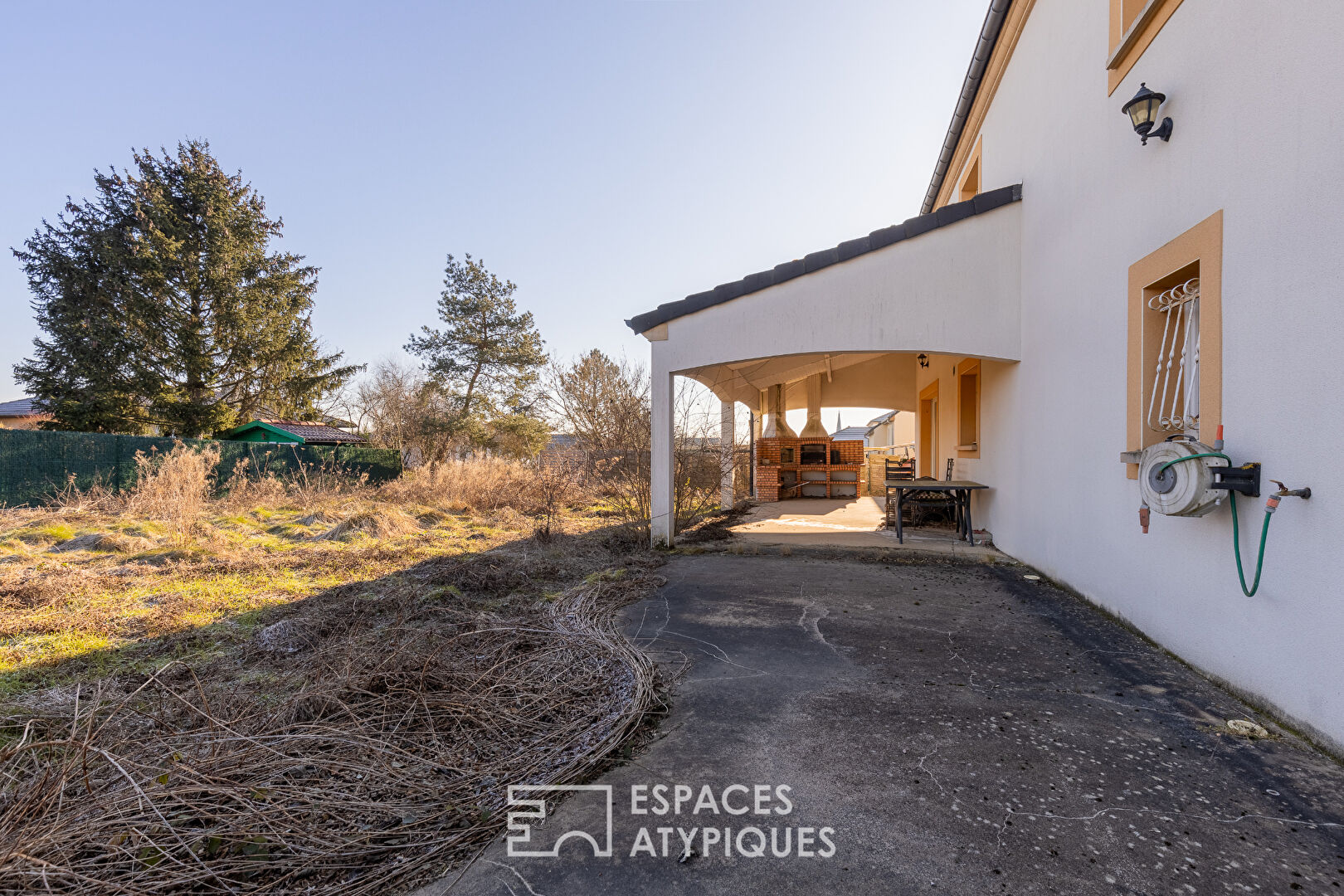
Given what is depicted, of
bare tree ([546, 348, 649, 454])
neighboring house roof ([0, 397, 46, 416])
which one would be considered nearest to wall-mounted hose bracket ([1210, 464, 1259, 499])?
bare tree ([546, 348, 649, 454])

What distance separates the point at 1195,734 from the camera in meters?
2.42

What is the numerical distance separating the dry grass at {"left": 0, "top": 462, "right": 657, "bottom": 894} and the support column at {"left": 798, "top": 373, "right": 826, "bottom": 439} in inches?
315

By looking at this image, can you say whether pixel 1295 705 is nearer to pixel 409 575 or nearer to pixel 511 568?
pixel 511 568

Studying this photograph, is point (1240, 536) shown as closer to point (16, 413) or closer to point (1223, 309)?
point (1223, 309)

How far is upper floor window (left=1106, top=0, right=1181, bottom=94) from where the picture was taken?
348cm

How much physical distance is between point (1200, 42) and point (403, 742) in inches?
205

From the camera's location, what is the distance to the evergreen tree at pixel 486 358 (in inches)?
934

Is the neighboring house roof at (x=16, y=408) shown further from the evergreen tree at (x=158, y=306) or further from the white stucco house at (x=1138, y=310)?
the white stucco house at (x=1138, y=310)

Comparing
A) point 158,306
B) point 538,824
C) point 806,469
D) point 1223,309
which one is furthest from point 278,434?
point 1223,309

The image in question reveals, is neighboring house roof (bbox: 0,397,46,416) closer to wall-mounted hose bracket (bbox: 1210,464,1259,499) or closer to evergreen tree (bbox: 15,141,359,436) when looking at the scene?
evergreen tree (bbox: 15,141,359,436)

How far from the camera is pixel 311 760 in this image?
2.08 metres

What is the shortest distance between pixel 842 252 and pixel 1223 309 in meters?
3.72

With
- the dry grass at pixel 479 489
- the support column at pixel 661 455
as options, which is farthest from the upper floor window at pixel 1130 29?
the dry grass at pixel 479 489

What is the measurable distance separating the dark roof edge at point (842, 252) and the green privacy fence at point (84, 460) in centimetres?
1104
